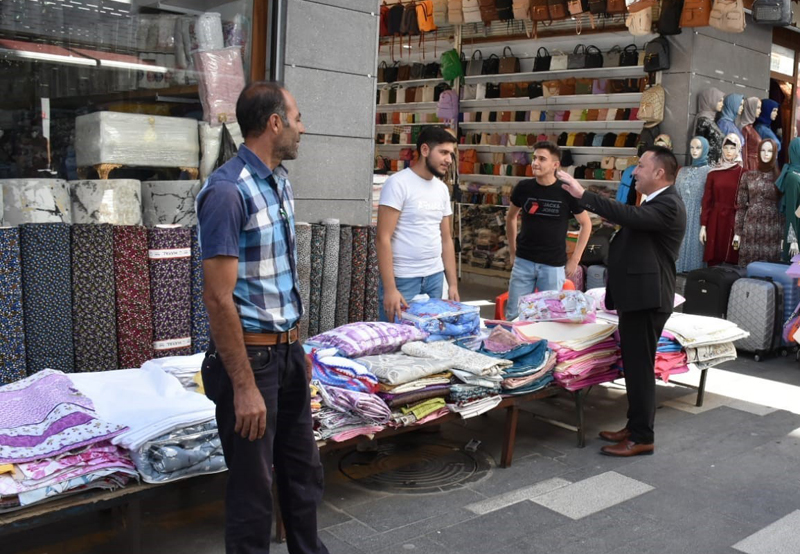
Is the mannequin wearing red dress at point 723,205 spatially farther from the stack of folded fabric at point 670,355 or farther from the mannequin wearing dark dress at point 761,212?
the stack of folded fabric at point 670,355

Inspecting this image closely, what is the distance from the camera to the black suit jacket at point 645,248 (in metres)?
4.64

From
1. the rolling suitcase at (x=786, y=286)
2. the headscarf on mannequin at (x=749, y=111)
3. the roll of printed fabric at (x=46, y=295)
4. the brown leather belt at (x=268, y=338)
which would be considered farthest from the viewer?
the headscarf on mannequin at (x=749, y=111)

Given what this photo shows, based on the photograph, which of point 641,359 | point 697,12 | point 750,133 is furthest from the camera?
point 750,133

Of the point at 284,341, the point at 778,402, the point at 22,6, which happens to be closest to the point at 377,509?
the point at 284,341

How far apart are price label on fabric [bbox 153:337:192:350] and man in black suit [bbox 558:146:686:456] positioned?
2266 mm

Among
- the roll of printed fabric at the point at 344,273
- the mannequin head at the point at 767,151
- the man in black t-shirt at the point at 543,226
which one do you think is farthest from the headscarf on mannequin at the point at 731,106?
the roll of printed fabric at the point at 344,273

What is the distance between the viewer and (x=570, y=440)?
5137 mm

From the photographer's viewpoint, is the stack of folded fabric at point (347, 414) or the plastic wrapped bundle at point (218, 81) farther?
the plastic wrapped bundle at point (218, 81)

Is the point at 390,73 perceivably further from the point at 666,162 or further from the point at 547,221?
the point at 666,162

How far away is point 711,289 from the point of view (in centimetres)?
823

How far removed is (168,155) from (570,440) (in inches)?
118

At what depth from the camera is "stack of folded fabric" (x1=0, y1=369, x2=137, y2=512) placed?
2895 millimetres

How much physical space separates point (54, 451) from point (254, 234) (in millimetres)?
1128

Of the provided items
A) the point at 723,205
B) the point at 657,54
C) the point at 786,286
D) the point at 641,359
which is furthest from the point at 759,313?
Result: the point at 641,359
